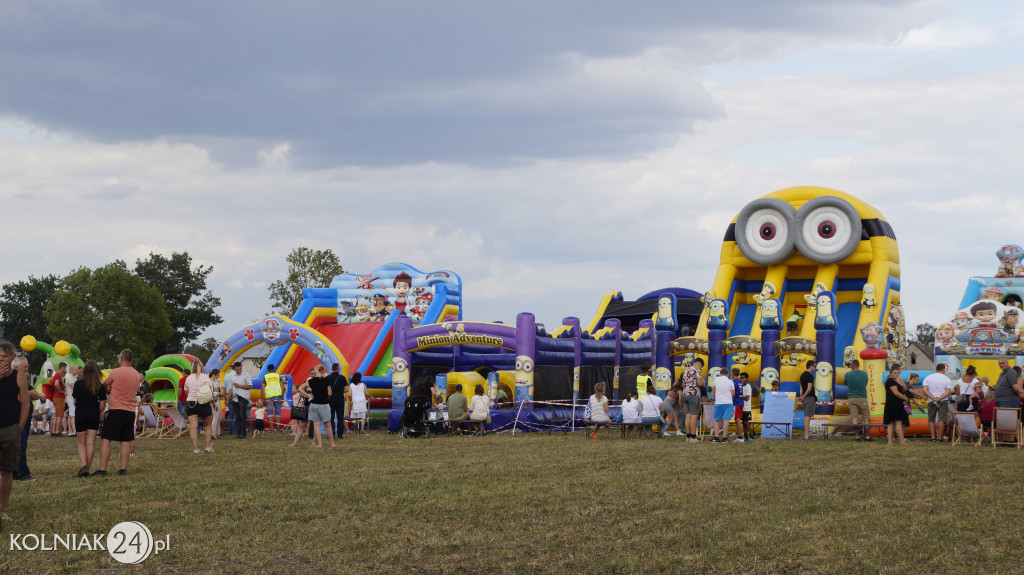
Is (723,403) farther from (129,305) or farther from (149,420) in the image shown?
(129,305)

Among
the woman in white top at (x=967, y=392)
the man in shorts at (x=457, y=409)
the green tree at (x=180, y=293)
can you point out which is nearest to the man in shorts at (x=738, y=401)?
the woman in white top at (x=967, y=392)

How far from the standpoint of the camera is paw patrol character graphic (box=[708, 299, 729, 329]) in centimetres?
1838

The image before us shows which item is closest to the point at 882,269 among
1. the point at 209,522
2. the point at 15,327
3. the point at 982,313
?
the point at 982,313

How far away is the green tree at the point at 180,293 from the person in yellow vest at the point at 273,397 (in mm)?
35754

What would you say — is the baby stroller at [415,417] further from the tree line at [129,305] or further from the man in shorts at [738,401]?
the tree line at [129,305]

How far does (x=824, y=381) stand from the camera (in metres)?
17.4

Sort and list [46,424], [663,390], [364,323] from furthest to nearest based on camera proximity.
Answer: [364,323] → [46,424] → [663,390]

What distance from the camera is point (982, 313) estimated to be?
62.7ft

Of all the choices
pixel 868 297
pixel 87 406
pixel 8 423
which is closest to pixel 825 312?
pixel 868 297

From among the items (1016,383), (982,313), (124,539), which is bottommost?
(124,539)

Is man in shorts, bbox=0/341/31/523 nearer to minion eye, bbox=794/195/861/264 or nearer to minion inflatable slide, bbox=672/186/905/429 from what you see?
minion inflatable slide, bbox=672/186/905/429

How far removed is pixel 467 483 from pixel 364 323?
55.9ft

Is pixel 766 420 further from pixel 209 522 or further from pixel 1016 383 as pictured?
pixel 209 522

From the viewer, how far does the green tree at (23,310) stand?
53.3m
